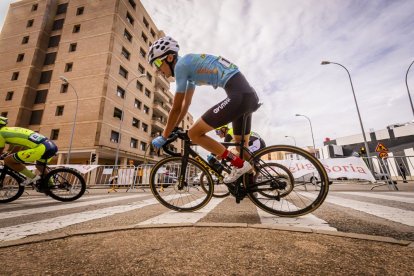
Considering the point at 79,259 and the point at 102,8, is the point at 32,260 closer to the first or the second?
the point at 79,259

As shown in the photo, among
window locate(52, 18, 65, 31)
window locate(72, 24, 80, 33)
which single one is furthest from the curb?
window locate(52, 18, 65, 31)

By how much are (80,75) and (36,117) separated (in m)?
8.12

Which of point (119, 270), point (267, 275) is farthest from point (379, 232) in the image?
point (119, 270)

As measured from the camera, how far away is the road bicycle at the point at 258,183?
8.70ft

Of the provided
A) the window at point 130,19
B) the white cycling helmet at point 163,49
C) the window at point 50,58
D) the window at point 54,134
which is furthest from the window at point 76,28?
the white cycling helmet at point 163,49

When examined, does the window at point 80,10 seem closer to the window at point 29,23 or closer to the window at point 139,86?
the window at point 29,23

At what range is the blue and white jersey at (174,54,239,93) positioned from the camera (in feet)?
→ 9.09

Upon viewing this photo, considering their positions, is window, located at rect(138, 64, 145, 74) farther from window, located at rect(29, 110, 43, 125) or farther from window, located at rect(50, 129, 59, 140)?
window, located at rect(50, 129, 59, 140)

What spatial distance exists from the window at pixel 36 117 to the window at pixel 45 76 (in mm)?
4526

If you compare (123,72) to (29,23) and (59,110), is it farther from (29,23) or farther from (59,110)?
(29,23)

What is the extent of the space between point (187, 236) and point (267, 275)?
774 mm

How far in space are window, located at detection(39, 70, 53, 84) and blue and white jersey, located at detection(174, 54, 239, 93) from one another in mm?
34844

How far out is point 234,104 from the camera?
2631mm

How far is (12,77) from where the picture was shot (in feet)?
98.8
